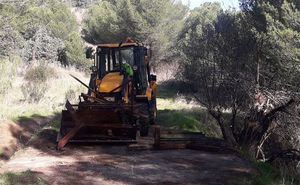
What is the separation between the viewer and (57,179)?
8023 millimetres

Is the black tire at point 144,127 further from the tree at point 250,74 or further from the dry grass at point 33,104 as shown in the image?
the dry grass at point 33,104

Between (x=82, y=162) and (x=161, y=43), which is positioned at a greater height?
(x=161, y=43)

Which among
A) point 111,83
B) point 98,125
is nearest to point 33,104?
point 111,83

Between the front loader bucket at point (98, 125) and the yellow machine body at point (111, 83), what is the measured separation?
1475mm

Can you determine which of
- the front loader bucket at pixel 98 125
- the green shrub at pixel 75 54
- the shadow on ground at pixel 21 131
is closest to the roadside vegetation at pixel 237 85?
the shadow on ground at pixel 21 131

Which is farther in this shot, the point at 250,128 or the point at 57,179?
the point at 250,128

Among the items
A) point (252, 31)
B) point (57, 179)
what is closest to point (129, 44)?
point (252, 31)

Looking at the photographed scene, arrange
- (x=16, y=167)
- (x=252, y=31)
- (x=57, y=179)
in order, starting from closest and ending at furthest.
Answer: (x=57, y=179) → (x=16, y=167) → (x=252, y=31)

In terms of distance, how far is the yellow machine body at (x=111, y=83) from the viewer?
1283 centimetres

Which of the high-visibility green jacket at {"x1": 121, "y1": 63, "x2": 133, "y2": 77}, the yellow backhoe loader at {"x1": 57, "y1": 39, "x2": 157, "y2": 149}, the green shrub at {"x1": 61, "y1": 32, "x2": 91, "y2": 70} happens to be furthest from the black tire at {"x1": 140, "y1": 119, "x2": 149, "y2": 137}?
the green shrub at {"x1": 61, "y1": 32, "x2": 91, "y2": 70}

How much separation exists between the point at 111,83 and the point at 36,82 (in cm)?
1029

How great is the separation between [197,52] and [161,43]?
18.4 metres

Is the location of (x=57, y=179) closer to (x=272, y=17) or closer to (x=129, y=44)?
(x=129, y=44)

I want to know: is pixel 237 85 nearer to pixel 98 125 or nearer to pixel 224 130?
pixel 224 130
